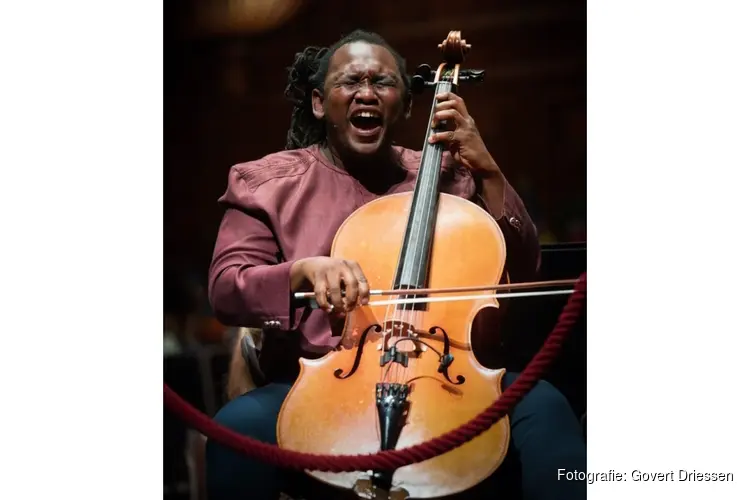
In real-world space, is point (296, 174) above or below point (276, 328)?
above

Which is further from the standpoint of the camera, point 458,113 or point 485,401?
point 458,113

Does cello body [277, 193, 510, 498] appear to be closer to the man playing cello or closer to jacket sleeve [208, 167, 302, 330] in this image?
the man playing cello

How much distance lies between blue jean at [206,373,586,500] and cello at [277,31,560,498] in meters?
0.05

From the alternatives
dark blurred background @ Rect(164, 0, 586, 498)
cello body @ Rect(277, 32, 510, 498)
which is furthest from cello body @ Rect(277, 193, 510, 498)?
dark blurred background @ Rect(164, 0, 586, 498)

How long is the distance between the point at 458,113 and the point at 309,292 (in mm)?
522

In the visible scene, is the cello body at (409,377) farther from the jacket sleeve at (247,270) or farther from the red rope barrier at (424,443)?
the jacket sleeve at (247,270)

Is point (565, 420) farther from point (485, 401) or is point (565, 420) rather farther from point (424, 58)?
point (424, 58)

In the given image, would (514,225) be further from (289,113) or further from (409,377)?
(289,113)

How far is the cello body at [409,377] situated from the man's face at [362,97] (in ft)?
0.81


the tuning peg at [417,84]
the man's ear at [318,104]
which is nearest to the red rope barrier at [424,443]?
the tuning peg at [417,84]

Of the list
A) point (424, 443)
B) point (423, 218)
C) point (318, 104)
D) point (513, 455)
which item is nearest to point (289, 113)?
point (318, 104)

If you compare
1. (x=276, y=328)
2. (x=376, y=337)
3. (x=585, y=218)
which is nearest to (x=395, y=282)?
(x=376, y=337)

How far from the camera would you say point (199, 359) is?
2.39 metres

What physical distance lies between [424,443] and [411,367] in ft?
0.52
